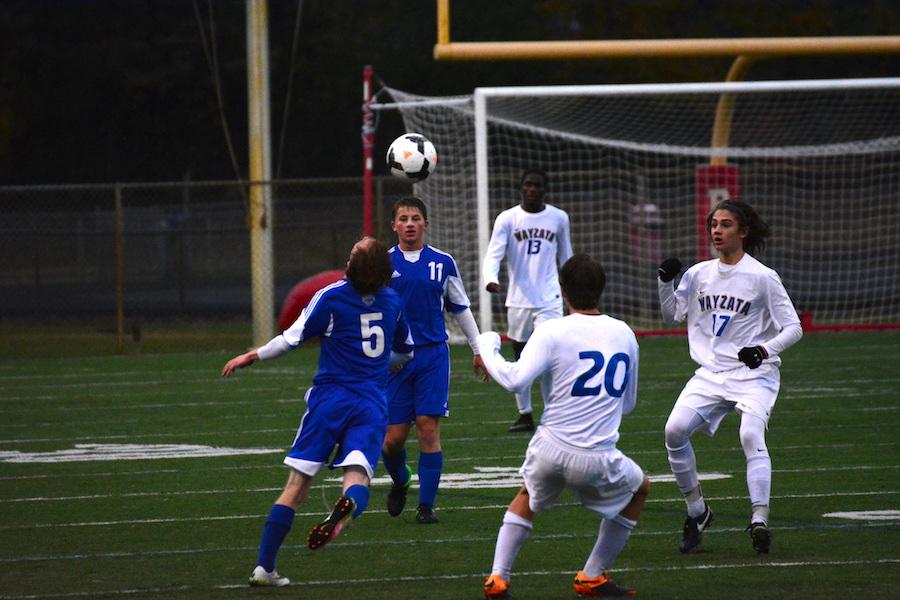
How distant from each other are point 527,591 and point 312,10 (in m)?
40.3

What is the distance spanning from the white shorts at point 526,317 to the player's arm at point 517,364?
6.76 m

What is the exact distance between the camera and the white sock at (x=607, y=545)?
6.51m

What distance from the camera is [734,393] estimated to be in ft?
25.6

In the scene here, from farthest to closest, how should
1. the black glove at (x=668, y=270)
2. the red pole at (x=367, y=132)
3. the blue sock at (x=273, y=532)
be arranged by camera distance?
the red pole at (x=367, y=132)
the black glove at (x=668, y=270)
the blue sock at (x=273, y=532)

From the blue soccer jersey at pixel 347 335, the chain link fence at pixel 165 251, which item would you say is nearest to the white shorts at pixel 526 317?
the blue soccer jersey at pixel 347 335

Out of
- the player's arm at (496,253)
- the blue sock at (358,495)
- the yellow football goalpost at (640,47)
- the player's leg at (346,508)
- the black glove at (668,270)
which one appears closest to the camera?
the player's leg at (346,508)

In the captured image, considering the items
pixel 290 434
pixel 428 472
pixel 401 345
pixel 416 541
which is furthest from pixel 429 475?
pixel 290 434

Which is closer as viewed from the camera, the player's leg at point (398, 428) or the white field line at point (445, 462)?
the player's leg at point (398, 428)

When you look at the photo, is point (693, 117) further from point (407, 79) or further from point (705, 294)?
point (705, 294)

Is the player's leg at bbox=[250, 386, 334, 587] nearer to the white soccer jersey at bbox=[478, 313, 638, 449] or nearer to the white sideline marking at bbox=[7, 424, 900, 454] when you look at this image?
the white soccer jersey at bbox=[478, 313, 638, 449]

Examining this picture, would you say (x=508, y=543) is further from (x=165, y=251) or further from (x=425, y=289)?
(x=165, y=251)

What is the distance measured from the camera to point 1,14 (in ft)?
141

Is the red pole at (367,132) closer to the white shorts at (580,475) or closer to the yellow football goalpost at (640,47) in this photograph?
the yellow football goalpost at (640,47)

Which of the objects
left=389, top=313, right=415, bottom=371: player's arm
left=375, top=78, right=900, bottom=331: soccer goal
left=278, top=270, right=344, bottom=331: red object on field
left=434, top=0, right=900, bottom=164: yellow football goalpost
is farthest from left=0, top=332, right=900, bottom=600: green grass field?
Result: left=375, top=78, right=900, bottom=331: soccer goal
